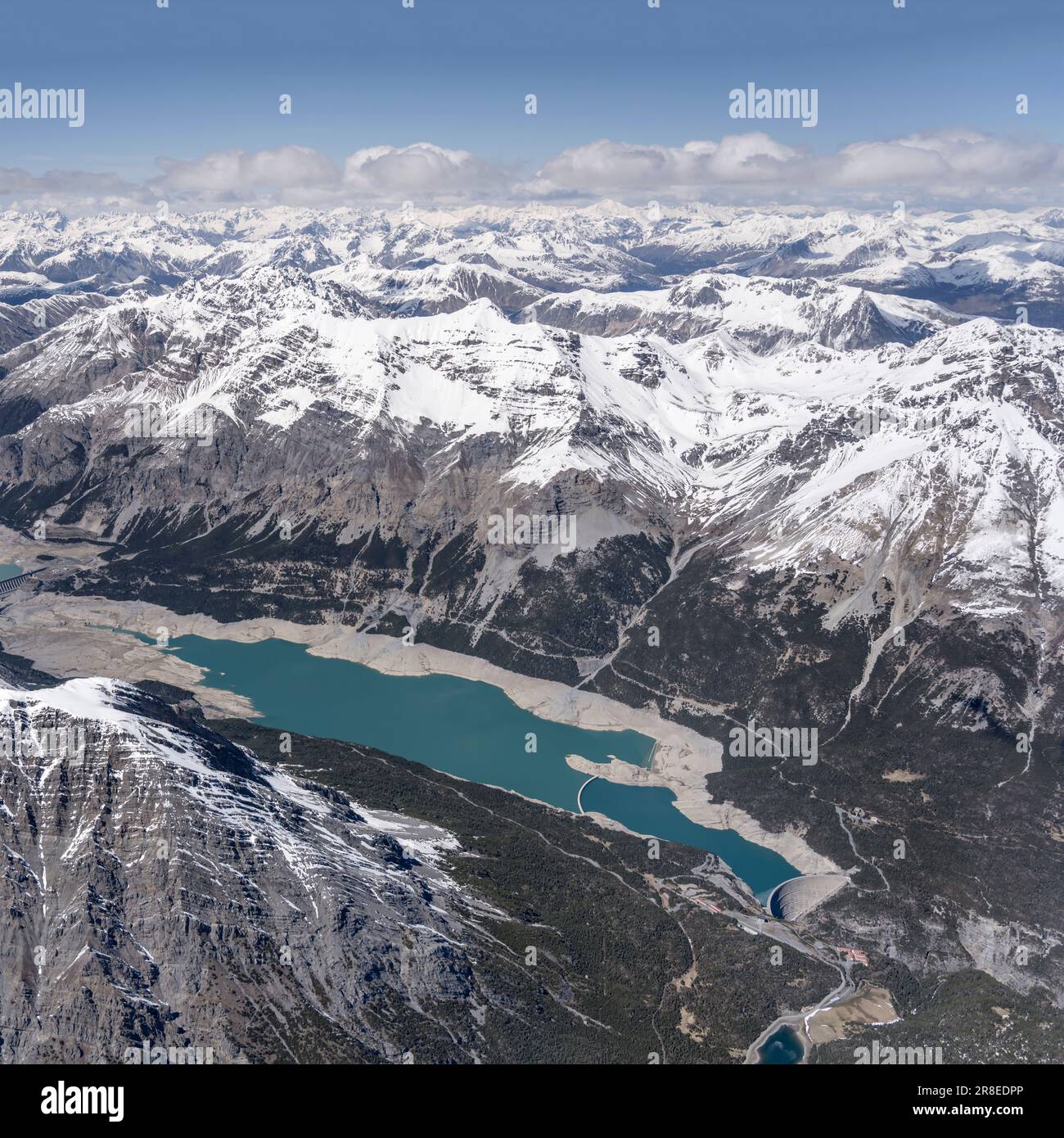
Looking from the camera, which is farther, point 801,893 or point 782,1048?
point 801,893

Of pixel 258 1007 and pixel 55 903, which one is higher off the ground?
pixel 55 903

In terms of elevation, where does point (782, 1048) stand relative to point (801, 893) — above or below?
below

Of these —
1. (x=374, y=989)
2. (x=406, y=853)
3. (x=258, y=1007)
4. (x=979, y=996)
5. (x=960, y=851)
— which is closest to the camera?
(x=258, y=1007)

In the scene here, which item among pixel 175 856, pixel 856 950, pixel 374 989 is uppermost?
pixel 175 856

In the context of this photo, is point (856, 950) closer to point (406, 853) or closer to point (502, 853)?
point (502, 853)

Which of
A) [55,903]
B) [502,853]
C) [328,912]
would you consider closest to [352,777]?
[502,853]

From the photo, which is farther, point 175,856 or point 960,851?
point 960,851

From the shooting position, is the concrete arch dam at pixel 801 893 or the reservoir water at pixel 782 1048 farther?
the concrete arch dam at pixel 801 893

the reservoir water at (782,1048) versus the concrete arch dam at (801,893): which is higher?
the concrete arch dam at (801,893)
